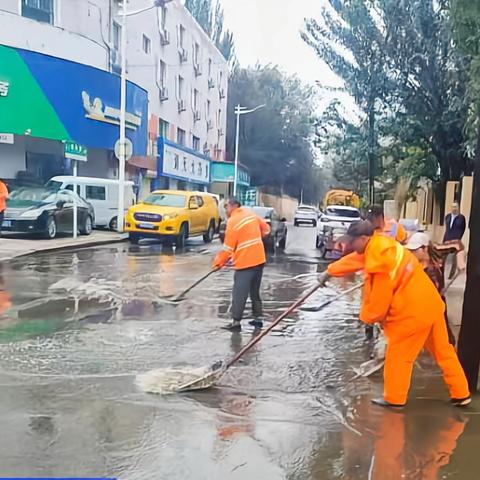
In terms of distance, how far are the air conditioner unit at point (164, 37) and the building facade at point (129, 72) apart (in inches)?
2.3

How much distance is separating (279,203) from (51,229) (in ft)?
169

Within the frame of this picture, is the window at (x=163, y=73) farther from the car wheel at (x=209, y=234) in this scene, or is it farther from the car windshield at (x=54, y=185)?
the car windshield at (x=54, y=185)

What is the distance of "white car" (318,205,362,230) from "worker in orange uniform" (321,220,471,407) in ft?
45.0

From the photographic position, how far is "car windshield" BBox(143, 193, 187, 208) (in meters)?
19.2

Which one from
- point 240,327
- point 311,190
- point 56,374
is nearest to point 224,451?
point 56,374

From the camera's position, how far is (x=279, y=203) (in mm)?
68312

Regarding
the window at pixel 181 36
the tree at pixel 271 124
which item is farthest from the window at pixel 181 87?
the tree at pixel 271 124

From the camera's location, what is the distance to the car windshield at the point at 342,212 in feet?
70.7

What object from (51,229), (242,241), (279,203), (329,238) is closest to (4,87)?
(51,229)

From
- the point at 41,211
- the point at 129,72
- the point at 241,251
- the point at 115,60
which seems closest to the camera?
the point at 241,251

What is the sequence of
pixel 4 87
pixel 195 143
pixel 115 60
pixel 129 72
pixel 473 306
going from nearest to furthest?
pixel 473 306 → pixel 4 87 → pixel 115 60 → pixel 129 72 → pixel 195 143

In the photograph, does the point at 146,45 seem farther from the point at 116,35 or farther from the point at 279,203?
the point at 279,203

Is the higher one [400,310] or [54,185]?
[54,185]

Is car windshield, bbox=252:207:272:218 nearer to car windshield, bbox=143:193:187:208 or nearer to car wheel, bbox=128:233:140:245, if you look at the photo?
car windshield, bbox=143:193:187:208
